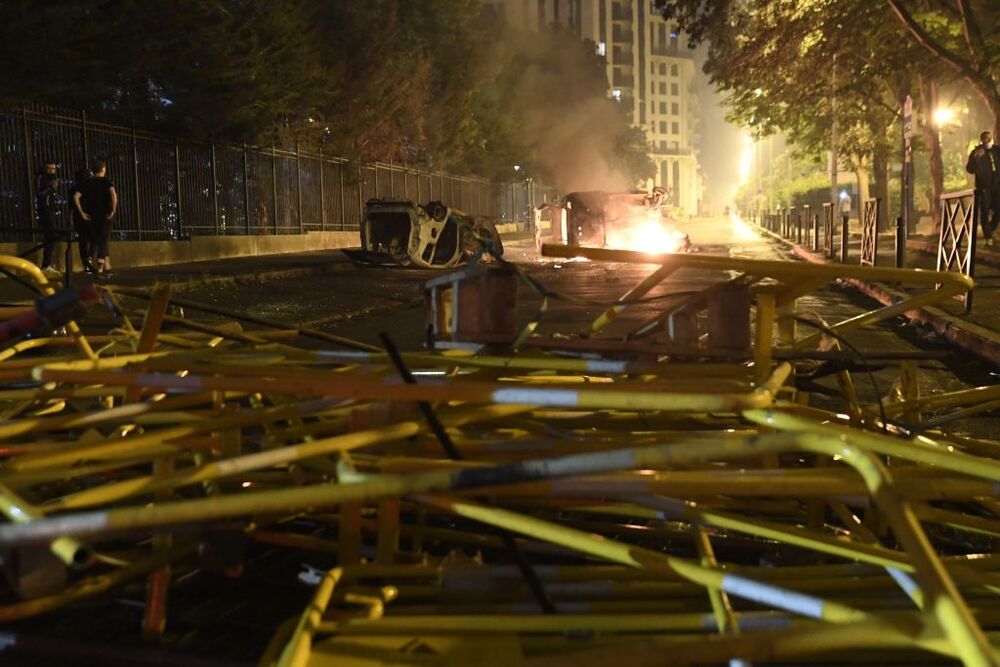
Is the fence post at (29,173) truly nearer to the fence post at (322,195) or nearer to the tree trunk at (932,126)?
the fence post at (322,195)

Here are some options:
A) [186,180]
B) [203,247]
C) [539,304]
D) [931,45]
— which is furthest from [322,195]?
[539,304]

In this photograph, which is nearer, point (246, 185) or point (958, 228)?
point (958, 228)

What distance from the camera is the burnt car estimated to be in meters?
23.0

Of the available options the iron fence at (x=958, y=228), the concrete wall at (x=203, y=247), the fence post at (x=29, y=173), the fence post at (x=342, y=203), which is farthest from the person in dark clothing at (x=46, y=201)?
the fence post at (x=342, y=203)

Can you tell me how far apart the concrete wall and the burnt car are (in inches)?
320

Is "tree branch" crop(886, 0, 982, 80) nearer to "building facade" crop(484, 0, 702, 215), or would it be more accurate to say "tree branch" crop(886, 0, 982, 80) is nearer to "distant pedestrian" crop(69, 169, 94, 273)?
"distant pedestrian" crop(69, 169, 94, 273)

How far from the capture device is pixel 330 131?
2961 cm

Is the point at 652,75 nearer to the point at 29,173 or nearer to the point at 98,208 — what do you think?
the point at 29,173

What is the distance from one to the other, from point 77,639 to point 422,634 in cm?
91

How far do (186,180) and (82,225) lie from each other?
6822mm

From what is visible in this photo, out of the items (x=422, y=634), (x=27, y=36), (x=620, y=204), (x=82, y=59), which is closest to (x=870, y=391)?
→ (x=422, y=634)

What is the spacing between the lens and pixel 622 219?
23.2 metres

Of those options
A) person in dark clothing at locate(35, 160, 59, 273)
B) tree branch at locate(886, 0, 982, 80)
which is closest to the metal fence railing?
person in dark clothing at locate(35, 160, 59, 273)

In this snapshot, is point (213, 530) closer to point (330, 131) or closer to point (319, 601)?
point (319, 601)
